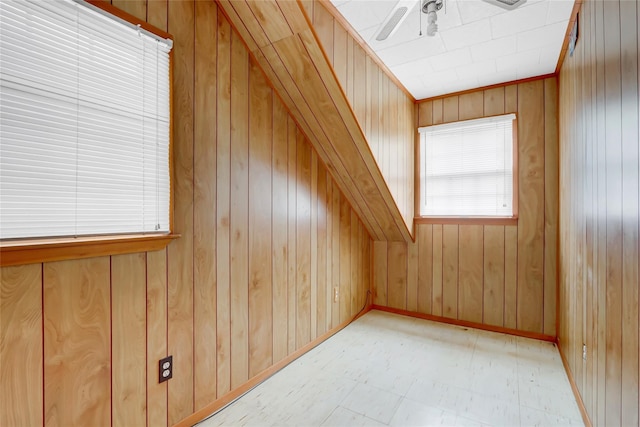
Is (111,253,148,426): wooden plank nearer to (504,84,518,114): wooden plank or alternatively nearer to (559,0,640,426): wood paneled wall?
(559,0,640,426): wood paneled wall

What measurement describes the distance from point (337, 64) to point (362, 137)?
527mm

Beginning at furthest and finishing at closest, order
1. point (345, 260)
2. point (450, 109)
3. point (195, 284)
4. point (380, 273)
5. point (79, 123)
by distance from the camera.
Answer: point (380, 273), point (450, 109), point (345, 260), point (195, 284), point (79, 123)

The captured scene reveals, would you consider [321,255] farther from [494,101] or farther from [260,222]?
[494,101]

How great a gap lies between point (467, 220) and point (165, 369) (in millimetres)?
2771

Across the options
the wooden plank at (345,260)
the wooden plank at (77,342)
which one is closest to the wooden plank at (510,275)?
the wooden plank at (345,260)

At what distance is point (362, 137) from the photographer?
7.32 ft

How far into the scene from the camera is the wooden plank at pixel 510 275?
2855 mm

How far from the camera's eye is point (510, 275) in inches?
Answer: 113

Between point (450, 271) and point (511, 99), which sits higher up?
point (511, 99)

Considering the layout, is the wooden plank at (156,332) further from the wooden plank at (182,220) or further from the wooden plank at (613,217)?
the wooden plank at (613,217)

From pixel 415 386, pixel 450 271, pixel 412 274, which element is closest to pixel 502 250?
pixel 450 271

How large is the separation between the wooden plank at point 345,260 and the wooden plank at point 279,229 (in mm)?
834

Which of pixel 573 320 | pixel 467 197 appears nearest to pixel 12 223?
pixel 573 320

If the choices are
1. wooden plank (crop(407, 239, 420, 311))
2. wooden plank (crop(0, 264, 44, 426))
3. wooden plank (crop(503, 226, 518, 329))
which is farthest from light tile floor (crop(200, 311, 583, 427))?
wooden plank (crop(0, 264, 44, 426))
